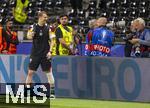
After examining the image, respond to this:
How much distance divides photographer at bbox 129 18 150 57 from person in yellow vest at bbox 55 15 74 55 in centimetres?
156

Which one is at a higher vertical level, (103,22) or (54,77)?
(103,22)

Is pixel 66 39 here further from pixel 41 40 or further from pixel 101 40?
pixel 41 40

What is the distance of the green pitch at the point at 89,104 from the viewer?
10688mm

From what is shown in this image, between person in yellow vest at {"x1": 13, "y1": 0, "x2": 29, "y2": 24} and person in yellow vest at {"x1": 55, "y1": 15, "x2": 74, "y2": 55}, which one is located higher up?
person in yellow vest at {"x1": 13, "y1": 0, "x2": 29, "y2": 24}

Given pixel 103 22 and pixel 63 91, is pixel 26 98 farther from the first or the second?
pixel 103 22

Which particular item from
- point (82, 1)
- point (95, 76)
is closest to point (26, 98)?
point (95, 76)

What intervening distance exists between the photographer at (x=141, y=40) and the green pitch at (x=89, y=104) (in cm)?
143

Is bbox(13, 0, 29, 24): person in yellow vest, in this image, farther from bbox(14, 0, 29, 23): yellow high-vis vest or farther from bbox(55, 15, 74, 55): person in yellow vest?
bbox(55, 15, 74, 55): person in yellow vest

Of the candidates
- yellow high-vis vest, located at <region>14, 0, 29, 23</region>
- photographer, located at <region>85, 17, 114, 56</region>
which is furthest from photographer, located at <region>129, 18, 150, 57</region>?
yellow high-vis vest, located at <region>14, 0, 29, 23</region>

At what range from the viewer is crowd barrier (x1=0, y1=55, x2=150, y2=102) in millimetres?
11375

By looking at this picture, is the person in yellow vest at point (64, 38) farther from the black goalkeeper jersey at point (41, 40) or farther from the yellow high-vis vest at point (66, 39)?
the black goalkeeper jersey at point (41, 40)

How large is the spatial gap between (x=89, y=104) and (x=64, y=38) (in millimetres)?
2461

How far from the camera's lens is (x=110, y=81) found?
11.7 m

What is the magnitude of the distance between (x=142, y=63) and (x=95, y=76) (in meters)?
1.13
